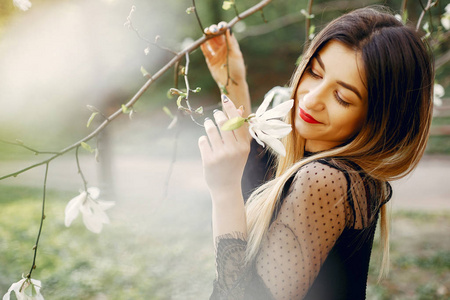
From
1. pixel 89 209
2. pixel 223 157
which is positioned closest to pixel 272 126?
pixel 223 157

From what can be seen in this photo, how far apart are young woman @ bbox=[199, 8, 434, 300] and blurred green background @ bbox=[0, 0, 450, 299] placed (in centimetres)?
32

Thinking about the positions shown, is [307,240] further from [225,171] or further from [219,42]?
[219,42]

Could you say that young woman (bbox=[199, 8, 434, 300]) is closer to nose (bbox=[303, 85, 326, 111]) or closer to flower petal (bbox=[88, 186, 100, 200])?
nose (bbox=[303, 85, 326, 111])

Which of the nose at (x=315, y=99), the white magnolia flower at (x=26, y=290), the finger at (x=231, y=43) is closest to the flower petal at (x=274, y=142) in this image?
the nose at (x=315, y=99)

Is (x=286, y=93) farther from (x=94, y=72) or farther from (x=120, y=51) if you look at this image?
(x=120, y=51)

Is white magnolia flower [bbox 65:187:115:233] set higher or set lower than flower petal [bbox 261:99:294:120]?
higher

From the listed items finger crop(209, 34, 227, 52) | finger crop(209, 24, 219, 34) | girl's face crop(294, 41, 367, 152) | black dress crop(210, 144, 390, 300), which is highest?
finger crop(209, 34, 227, 52)

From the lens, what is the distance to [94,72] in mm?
4391

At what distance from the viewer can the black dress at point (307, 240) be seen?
2.71 feet

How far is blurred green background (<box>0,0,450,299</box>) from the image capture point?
285 cm

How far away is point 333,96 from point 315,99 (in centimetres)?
4

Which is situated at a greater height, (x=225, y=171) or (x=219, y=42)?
(x=219, y=42)

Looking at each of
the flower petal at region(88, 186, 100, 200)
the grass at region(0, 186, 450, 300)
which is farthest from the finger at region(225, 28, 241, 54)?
the grass at region(0, 186, 450, 300)

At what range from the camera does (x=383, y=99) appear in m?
0.84
